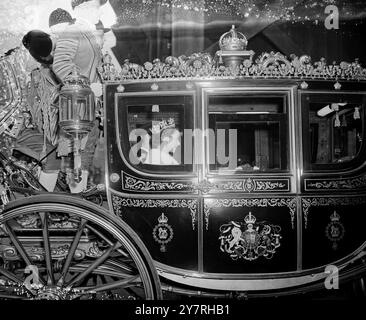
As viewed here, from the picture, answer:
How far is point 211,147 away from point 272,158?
27cm

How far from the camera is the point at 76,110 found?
6.37 ft

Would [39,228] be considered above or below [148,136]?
below

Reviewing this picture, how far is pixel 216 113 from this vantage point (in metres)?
1.94

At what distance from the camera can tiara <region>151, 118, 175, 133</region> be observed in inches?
77.2

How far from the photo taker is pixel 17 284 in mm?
1936

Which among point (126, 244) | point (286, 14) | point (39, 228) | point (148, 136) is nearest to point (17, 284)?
point (39, 228)

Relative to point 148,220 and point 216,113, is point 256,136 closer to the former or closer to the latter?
point 216,113

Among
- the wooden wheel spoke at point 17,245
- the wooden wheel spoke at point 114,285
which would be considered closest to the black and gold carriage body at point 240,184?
the wooden wheel spoke at point 114,285

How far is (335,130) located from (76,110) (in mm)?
1110

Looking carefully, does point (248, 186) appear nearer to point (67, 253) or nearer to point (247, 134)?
point (247, 134)

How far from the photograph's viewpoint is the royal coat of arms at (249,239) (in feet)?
A: 6.35

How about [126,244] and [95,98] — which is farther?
[95,98]
